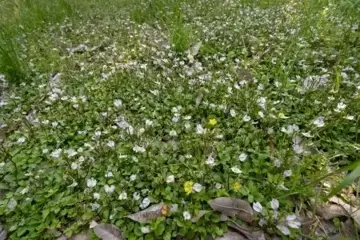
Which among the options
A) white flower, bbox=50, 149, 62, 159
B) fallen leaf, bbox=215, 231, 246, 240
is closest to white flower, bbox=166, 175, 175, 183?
fallen leaf, bbox=215, 231, 246, 240

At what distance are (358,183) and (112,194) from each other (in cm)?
189

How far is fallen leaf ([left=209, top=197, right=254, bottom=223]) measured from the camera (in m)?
2.18

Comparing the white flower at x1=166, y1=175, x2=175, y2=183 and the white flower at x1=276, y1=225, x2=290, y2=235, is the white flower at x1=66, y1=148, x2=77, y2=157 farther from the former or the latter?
the white flower at x1=276, y1=225, x2=290, y2=235

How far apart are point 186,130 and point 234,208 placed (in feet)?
2.90

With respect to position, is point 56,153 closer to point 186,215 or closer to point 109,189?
point 109,189

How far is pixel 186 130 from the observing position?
9.24ft

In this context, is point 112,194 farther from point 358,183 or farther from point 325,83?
point 325,83

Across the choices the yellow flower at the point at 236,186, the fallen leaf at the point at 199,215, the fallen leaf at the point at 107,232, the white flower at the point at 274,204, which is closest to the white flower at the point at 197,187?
the fallen leaf at the point at 199,215

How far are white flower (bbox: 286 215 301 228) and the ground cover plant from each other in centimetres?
1

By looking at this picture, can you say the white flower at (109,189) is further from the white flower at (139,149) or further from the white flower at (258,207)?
the white flower at (258,207)

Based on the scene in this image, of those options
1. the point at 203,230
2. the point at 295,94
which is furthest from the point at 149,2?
the point at 203,230

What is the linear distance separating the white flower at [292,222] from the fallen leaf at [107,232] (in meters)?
1.12

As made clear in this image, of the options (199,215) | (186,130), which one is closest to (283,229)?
(199,215)

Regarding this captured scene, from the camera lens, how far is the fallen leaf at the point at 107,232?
6.97 ft
